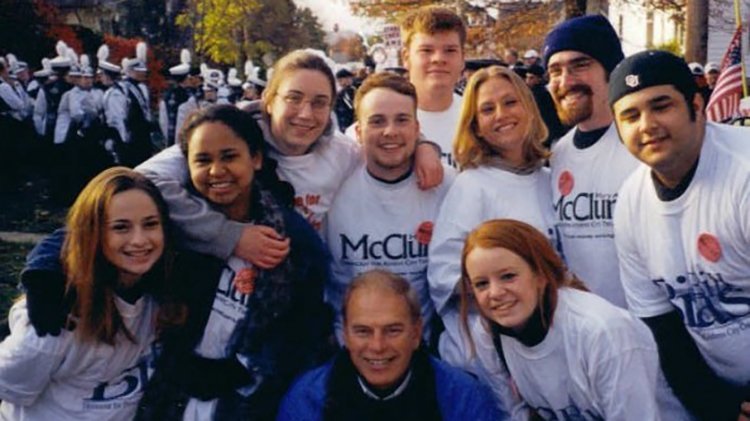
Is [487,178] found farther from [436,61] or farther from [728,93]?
[728,93]

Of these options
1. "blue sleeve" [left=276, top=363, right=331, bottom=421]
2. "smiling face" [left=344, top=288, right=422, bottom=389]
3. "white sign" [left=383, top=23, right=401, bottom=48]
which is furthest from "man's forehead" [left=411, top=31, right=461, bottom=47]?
"white sign" [left=383, top=23, right=401, bottom=48]

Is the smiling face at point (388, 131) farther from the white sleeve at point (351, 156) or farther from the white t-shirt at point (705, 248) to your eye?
the white t-shirt at point (705, 248)

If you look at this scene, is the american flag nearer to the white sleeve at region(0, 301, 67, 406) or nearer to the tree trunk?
the tree trunk

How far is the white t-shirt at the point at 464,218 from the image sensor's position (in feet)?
12.8

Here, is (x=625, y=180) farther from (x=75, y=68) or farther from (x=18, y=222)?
(x=75, y=68)

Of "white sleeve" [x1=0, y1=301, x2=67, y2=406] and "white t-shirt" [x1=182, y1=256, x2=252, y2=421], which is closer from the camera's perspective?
"white sleeve" [x1=0, y1=301, x2=67, y2=406]

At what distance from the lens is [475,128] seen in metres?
4.12

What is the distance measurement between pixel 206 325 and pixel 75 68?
56.4ft

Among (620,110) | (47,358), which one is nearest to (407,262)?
(620,110)

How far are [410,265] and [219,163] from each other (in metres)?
1.04

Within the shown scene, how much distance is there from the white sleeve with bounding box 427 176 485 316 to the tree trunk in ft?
43.9

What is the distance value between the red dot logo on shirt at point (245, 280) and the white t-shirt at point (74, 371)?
0.38m

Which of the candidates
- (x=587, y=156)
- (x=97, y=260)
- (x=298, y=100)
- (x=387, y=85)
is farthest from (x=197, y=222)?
(x=587, y=156)

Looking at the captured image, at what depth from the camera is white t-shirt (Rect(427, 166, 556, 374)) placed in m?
3.90
